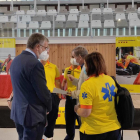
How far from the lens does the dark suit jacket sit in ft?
4.82

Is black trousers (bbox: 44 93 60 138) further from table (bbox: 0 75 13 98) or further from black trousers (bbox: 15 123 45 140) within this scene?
table (bbox: 0 75 13 98)

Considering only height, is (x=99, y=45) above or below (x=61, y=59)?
above

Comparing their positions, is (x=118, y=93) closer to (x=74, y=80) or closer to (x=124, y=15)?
(x=74, y=80)

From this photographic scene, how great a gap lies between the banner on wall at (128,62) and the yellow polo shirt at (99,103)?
219 inches

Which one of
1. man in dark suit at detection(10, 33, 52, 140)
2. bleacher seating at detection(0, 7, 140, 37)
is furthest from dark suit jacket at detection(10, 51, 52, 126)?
bleacher seating at detection(0, 7, 140, 37)

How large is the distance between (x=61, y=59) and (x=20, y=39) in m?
1.82

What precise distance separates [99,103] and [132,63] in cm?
576

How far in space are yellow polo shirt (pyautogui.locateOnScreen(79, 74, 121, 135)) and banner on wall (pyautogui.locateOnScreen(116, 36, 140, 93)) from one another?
5552 millimetres

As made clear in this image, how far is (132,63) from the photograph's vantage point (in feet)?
22.4

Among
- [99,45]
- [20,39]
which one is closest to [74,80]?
[99,45]

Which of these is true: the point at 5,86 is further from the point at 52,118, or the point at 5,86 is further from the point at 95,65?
the point at 95,65

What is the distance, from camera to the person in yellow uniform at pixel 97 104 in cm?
142

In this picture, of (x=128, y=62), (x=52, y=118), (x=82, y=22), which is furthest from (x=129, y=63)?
(x=52, y=118)

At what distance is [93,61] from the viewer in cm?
149
